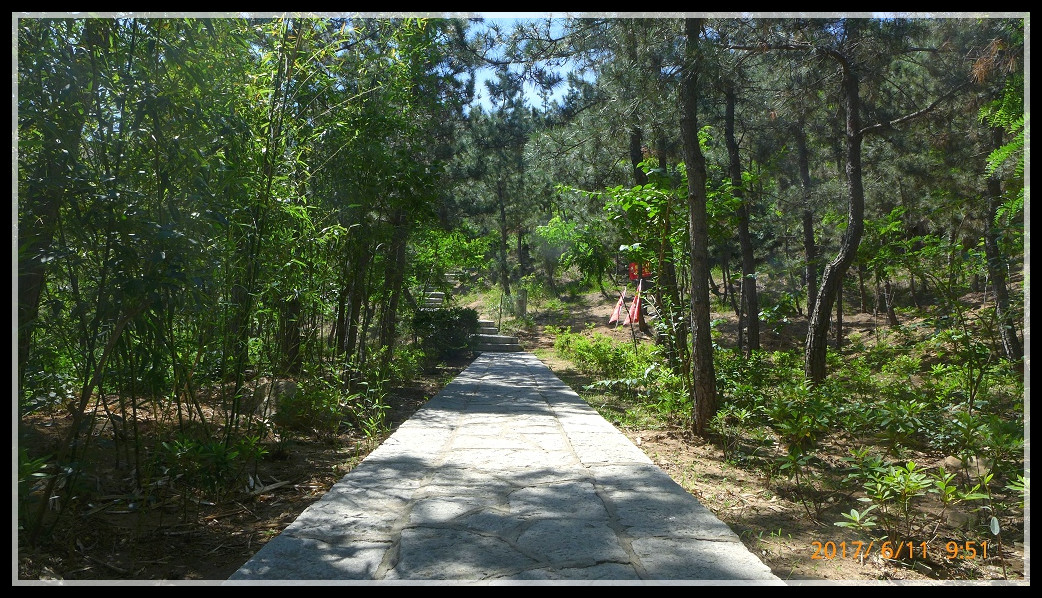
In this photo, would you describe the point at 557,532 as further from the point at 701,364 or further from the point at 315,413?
the point at 315,413

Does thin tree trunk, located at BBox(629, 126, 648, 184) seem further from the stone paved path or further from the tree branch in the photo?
the stone paved path

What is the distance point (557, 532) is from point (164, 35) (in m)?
2.45

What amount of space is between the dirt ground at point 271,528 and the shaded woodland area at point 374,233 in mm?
78

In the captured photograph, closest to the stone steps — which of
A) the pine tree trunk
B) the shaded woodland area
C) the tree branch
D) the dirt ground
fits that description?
the shaded woodland area

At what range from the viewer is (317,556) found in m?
2.08

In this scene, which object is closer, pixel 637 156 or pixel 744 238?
pixel 637 156

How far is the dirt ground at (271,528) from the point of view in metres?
2.11

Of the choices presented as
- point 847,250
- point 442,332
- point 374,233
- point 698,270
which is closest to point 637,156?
point 847,250

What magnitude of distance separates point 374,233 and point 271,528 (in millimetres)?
2927

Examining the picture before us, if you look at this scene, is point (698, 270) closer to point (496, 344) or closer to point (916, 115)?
point (916, 115)
